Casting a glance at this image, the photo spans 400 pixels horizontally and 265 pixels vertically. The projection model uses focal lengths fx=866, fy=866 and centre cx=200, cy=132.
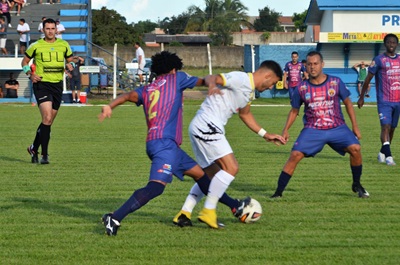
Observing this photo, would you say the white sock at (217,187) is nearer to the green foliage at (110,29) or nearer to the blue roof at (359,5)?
the blue roof at (359,5)

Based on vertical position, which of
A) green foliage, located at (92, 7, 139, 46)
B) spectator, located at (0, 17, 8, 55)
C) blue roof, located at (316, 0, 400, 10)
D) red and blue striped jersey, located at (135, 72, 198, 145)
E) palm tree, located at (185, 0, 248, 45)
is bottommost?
red and blue striped jersey, located at (135, 72, 198, 145)

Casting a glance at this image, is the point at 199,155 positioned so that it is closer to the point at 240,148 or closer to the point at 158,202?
the point at 158,202

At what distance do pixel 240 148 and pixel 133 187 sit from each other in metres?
6.03

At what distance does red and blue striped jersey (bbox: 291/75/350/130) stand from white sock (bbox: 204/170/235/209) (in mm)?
2296

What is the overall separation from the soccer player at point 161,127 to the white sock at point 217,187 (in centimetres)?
29

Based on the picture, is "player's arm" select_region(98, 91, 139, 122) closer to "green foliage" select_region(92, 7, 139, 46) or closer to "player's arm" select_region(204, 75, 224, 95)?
"player's arm" select_region(204, 75, 224, 95)

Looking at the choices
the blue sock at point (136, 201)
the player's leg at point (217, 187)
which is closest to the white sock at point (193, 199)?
the player's leg at point (217, 187)

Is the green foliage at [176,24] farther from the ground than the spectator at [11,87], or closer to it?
farther from the ground

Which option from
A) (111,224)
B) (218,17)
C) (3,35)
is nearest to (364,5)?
(3,35)

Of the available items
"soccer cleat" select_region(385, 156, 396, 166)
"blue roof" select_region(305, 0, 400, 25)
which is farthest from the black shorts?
"blue roof" select_region(305, 0, 400, 25)

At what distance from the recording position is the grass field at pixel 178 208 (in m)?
6.97

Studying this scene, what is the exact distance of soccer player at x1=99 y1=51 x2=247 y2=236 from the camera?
763cm

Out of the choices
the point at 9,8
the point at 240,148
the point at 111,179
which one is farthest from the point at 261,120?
the point at 9,8

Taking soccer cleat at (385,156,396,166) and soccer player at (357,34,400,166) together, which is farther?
soccer player at (357,34,400,166)
